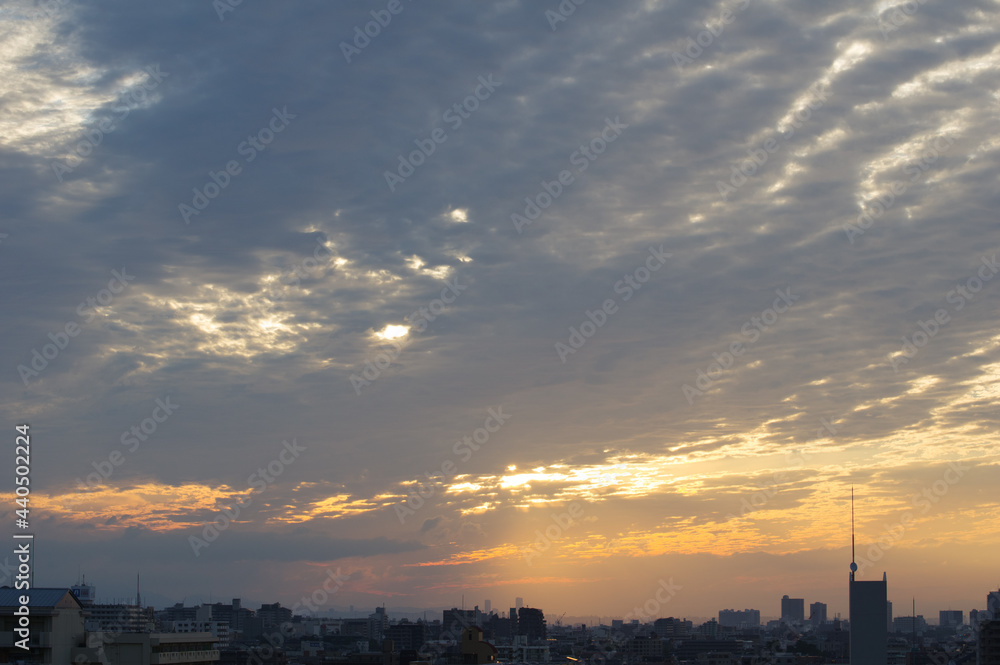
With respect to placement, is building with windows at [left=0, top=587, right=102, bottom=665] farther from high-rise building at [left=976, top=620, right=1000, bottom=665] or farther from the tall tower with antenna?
high-rise building at [left=976, top=620, right=1000, bottom=665]

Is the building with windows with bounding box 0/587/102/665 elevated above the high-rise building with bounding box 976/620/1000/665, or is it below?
above

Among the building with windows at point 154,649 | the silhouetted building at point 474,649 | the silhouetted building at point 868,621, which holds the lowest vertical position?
the silhouetted building at point 474,649

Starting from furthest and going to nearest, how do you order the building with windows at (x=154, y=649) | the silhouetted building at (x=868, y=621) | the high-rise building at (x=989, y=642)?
the high-rise building at (x=989, y=642), the building with windows at (x=154, y=649), the silhouetted building at (x=868, y=621)

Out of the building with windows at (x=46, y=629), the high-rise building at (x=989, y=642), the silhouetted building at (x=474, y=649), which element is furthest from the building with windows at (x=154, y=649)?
the high-rise building at (x=989, y=642)

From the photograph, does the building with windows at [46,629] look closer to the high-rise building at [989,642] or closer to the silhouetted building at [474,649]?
the silhouetted building at [474,649]

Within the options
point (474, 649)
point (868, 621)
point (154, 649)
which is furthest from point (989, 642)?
point (154, 649)

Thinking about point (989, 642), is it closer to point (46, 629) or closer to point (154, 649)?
point (154, 649)

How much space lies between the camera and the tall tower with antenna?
69.2m

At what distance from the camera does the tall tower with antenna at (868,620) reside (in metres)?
69.2

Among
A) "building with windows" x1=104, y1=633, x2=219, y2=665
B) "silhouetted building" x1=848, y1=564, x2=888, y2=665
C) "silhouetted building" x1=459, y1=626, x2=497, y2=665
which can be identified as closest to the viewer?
"silhouetted building" x1=848, y1=564, x2=888, y2=665

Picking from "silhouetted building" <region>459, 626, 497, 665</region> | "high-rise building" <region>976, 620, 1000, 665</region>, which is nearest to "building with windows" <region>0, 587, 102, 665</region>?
"silhouetted building" <region>459, 626, 497, 665</region>

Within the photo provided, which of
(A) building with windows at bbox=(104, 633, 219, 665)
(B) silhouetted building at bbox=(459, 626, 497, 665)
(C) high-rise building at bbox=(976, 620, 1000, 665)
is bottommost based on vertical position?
(C) high-rise building at bbox=(976, 620, 1000, 665)

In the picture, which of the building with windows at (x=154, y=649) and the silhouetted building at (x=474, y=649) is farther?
the silhouetted building at (x=474, y=649)

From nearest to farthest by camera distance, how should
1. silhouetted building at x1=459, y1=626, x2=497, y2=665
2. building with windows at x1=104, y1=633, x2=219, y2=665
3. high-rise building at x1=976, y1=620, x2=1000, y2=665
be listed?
building with windows at x1=104, y1=633, x2=219, y2=665, silhouetted building at x1=459, y1=626, x2=497, y2=665, high-rise building at x1=976, y1=620, x2=1000, y2=665
